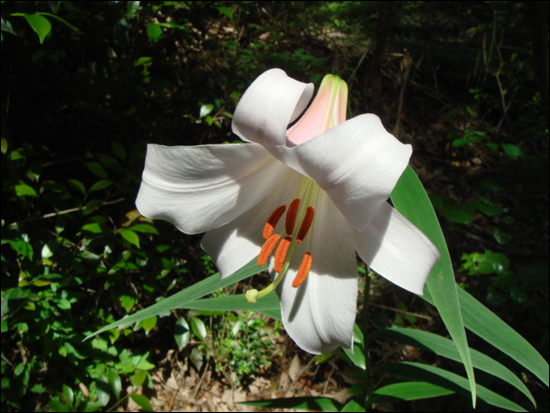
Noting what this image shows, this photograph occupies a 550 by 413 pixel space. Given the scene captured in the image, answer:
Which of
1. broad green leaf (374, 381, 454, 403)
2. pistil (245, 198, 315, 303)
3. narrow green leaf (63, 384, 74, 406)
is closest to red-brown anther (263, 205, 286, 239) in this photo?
pistil (245, 198, 315, 303)

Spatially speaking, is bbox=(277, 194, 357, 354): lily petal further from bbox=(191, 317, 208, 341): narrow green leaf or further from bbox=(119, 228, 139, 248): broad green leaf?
bbox=(191, 317, 208, 341): narrow green leaf

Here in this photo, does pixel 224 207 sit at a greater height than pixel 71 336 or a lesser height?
greater

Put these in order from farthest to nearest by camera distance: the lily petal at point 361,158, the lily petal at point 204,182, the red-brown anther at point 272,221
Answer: the red-brown anther at point 272,221 → the lily petal at point 204,182 → the lily petal at point 361,158

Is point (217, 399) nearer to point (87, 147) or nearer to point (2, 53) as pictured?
point (87, 147)

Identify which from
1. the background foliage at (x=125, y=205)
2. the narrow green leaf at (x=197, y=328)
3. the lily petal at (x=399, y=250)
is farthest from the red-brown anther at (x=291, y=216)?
the narrow green leaf at (x=197, y=328)

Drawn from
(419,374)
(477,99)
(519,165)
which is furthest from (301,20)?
(419,374)

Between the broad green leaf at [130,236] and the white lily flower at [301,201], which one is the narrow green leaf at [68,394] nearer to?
the broad green leaf at [130,236]

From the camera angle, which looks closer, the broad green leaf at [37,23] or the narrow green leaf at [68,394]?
the broad green leaf at [37,23]
